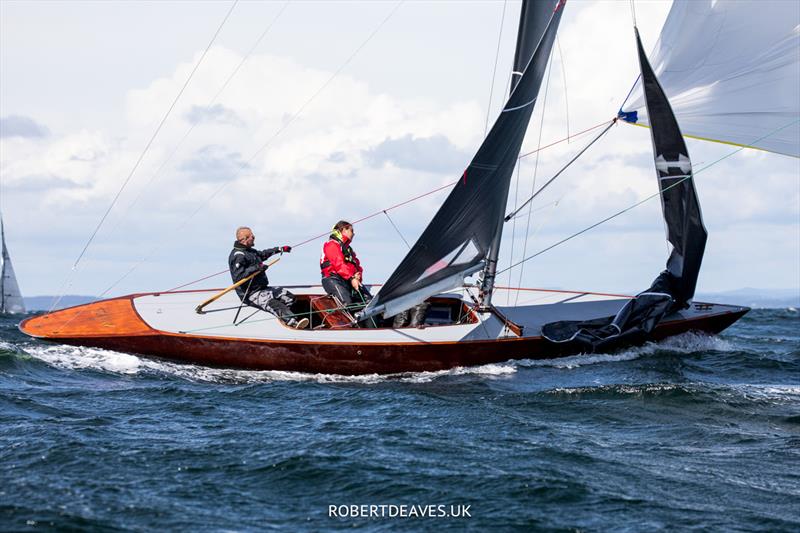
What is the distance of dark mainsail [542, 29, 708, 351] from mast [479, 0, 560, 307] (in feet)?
4.04

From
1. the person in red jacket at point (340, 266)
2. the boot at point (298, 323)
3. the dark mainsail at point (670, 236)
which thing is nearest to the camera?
the boot at point (298, 323)

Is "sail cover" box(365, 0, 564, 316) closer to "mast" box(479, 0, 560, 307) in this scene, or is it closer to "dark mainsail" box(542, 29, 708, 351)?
"mast" box(479, 0, 560, 307)

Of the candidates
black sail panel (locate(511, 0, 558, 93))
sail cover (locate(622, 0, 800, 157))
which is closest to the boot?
black sail panel (locate(511, 0, 558, 93))

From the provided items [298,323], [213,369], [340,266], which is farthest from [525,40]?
[213,369]

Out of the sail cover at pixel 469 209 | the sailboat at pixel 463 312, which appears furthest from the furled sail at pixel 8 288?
the sail cover at pixel 469 209

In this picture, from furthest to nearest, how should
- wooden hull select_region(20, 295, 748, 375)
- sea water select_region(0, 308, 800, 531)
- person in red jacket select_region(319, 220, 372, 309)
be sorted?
person in red jacket select_region(319, 220, 372, 309)
wooden hull select_region(20, 295, 748, 375)
sea water select_region(0, 308, 800, 531)

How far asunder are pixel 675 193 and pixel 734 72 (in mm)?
2303

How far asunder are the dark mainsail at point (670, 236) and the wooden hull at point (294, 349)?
0.65 m

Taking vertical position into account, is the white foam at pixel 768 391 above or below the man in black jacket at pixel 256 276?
below

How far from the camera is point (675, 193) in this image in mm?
12594

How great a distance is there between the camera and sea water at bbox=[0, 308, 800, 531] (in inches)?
247

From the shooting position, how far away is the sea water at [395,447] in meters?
6.28

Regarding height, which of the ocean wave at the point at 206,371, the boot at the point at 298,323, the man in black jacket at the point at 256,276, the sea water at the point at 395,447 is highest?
the man in black jacket at the point at 256,276

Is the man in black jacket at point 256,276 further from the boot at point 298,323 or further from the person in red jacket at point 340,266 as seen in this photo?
the person in red jacket at point 340,266
